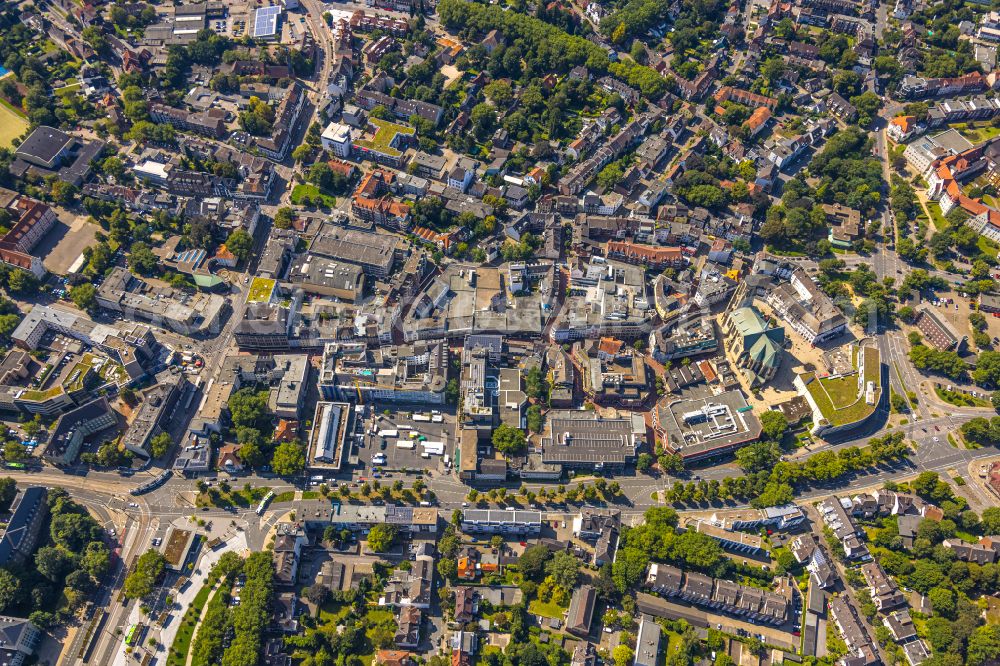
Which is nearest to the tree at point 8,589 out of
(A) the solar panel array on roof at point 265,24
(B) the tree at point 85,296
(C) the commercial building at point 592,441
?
(B) the tree at point 85,296

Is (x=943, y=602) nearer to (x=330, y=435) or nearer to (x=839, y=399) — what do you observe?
(x=839, y=399)

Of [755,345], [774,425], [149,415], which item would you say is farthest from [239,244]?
[774,425]

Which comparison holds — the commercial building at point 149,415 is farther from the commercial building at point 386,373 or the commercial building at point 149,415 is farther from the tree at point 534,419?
the tree at point 534,419

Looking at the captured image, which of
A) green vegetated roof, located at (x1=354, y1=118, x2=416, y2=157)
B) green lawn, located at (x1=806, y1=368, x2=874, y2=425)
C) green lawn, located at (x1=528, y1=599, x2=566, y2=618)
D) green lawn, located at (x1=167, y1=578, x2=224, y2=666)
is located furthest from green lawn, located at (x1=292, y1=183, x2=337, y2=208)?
green lawn, located at (x1=806, y1=368, x2=874, y2=425)

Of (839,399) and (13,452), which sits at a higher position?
(839,399)

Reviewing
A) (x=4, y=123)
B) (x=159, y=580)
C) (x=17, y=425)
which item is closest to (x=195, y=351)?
(x=17, y=425)

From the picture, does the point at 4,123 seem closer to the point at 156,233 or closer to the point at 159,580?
the point at 156,233
